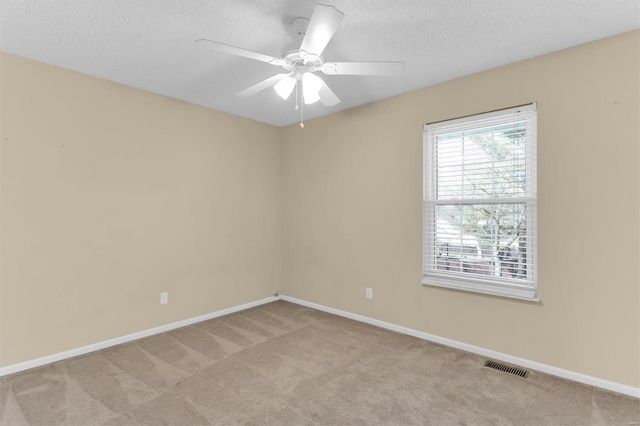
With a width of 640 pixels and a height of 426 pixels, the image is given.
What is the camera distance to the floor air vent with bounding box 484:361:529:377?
2523 mm

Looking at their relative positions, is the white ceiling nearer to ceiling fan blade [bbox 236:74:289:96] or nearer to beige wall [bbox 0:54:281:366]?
ceiling fan blade [bbox 236:74:289:96]

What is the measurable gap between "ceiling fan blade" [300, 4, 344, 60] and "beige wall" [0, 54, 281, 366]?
222 centimetres

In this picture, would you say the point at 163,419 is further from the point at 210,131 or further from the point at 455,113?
the point at 455,113

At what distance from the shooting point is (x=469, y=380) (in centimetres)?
243

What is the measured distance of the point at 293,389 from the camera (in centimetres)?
233

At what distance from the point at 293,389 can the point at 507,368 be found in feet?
5.60

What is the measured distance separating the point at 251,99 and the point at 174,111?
0.84 m

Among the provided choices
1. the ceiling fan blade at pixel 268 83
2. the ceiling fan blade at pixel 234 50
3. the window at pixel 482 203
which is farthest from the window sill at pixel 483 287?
the ceiling fan blade at pixel 234 50

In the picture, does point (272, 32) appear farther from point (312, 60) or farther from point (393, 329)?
point (393, 329)

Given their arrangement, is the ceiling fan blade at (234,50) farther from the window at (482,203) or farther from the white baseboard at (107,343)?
the white baseboard at (107,343)

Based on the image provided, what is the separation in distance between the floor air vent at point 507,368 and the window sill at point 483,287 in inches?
21.6

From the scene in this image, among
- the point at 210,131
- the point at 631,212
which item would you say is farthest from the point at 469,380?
the point at 210,131

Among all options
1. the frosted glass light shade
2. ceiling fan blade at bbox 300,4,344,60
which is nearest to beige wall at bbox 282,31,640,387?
the frosted glass light shade

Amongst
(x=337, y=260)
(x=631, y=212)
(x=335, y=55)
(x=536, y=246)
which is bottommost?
(x=337, y=260)
